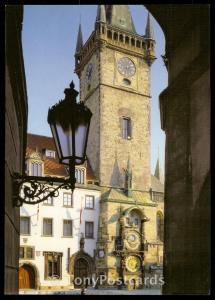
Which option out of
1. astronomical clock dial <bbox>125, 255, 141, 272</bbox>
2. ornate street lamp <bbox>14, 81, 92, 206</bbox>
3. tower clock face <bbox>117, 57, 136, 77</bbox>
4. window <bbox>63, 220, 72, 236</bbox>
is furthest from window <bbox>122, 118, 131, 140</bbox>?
ornate street lamp <bbox>14, 81, 92, 206</bbox>

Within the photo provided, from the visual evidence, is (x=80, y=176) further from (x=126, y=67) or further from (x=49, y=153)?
(x=126, y=67)

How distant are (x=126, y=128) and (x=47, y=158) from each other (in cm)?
753

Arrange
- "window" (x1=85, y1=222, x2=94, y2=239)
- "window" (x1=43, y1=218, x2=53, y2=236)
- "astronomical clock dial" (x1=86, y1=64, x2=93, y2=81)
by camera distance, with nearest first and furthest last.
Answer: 1. "window" (x1=43, y1=218, x2=53, y2=236)
2. "window" (x1=85, y1=222, x2=94, y2=239)
3. "astronomical clock dial" (x1=86, y1=64, x2=93, y2=81)

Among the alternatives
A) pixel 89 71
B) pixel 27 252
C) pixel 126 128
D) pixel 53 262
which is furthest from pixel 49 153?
pixel 53 262

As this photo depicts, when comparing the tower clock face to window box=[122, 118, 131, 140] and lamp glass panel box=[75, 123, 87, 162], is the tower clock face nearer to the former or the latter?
window box=[122, 118, 131, 140]

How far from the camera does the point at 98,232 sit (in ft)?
103

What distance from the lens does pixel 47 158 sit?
32562mm

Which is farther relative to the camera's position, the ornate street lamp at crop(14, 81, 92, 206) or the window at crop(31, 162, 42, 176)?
the window at crop(31, 162, 42, 176)

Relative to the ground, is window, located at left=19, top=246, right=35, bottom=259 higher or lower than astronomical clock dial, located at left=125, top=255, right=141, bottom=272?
higher

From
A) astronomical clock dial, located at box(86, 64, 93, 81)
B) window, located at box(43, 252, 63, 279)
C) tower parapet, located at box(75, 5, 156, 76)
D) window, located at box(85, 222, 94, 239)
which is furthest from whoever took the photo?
astronomical clock dial, located at box(86, 64, 93, 81)

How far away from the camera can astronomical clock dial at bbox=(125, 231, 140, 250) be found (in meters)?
31.8

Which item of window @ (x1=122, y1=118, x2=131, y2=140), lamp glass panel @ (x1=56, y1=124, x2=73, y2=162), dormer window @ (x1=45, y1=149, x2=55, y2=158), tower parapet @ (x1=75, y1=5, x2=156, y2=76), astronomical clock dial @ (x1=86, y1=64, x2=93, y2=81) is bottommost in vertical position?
lamp glass panel @ (x1=56, y1=124, x2=73, y2=162)
